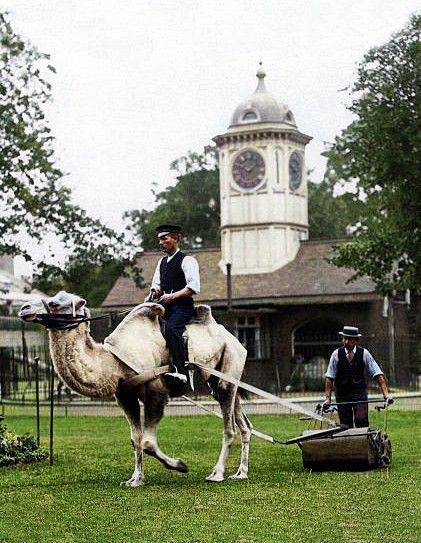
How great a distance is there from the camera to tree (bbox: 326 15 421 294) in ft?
116

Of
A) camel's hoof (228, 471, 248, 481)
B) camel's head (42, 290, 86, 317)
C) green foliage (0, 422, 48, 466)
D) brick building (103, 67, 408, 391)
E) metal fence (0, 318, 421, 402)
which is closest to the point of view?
camel's head (42, 290, 86, 317)

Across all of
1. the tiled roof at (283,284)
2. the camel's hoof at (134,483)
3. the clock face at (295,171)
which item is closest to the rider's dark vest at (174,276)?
the camel's hoof at (134,483)

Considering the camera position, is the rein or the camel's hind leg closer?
the rein

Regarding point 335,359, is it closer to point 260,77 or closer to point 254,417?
point 254,417

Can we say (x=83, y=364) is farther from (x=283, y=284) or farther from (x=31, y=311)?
(x=283, y=284)

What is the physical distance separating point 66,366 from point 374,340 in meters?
30.3

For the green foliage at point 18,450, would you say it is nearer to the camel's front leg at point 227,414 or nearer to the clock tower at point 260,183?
the camel's front leg at point 227,414

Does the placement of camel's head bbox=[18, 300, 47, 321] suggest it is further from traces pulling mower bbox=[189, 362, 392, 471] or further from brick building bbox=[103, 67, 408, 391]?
brick building bbox=[103, 67, 408, 391]

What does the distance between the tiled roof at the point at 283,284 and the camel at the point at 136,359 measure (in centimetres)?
3260

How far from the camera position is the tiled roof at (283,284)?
48.9 meters

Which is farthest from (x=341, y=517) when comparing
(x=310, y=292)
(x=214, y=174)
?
(x=214, y=174)

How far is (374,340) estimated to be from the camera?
42594 mm

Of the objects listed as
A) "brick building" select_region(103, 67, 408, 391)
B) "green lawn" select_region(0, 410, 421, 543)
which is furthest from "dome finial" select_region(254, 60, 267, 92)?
"green lawn" select_region(0, 410, 421, 543)

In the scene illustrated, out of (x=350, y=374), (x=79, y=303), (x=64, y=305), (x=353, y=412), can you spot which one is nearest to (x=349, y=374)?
(x=350, y=374)
